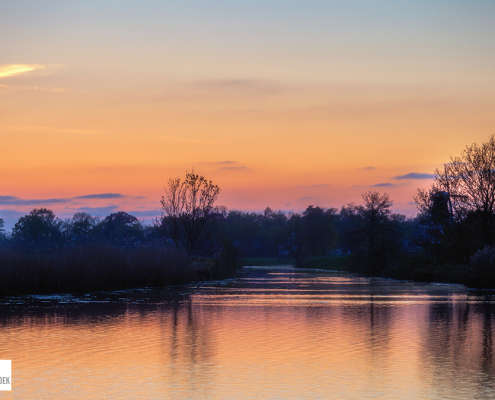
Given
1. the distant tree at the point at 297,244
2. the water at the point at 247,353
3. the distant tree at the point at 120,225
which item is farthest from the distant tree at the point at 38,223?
the water at the point at 247,353

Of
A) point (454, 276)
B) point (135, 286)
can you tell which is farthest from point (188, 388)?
point (454, 276)

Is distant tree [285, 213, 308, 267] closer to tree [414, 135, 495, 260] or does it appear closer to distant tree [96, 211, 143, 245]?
distant tree [96, 211, 143, 245]

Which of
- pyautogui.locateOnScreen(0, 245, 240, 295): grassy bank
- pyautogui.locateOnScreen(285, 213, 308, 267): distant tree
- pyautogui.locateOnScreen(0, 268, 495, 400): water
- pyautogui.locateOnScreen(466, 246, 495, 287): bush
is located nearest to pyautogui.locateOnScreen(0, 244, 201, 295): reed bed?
pyautogui.locateOnScreen(0, 245, 240, 295): grassy bank

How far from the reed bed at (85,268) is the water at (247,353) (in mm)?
6857

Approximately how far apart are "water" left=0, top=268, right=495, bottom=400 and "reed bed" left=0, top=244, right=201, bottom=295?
270 inches

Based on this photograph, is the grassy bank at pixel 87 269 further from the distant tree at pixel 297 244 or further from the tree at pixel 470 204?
the distant tree at pixel 297 244

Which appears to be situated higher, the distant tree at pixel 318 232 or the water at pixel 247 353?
the distant tree at pixel 318 232

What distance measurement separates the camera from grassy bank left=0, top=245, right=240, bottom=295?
27203 mm

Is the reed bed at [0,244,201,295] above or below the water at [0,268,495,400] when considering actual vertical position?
above

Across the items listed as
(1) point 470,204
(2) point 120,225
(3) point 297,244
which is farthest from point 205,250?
(2) point 120,225

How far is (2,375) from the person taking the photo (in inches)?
377

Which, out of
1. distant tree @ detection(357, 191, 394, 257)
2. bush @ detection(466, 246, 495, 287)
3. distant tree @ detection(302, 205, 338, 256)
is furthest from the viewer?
distant tree @ detection(302, 205, 338, 256)

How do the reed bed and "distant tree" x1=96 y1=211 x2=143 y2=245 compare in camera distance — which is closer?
the reed bed

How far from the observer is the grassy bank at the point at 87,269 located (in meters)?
27.2
